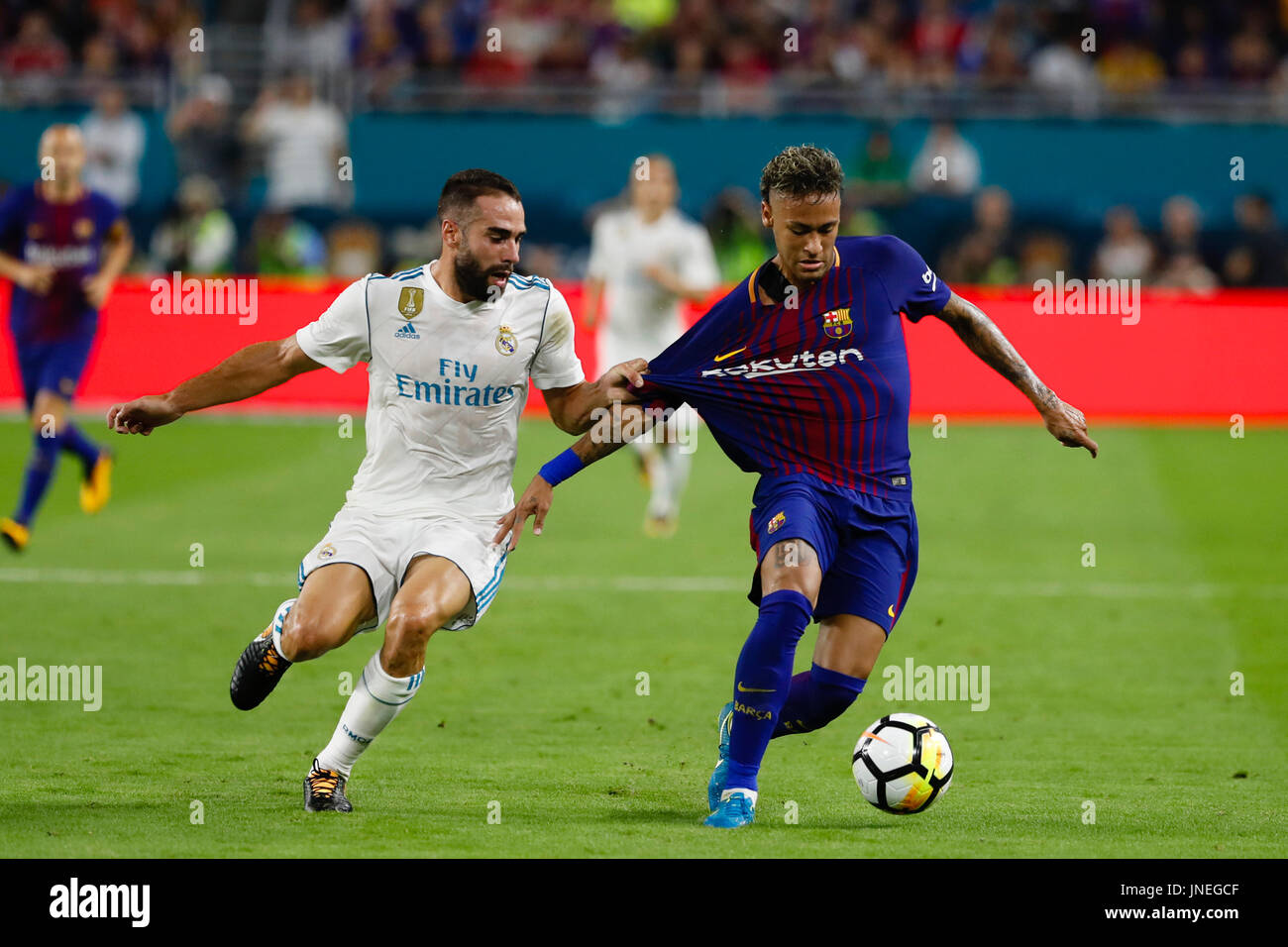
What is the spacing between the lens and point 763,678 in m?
5.88

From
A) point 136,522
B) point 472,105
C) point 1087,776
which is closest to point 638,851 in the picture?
point 1087,776

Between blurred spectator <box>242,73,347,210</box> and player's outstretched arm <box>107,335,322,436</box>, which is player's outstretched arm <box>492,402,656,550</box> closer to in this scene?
player's outstretched arm <box>107,335,322,436</box>

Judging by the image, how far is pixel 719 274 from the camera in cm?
2014

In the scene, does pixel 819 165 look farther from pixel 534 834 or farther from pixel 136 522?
pixel 136 522

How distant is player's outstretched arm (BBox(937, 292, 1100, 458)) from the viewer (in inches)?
247

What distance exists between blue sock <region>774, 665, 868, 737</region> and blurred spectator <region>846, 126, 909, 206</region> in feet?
51.2

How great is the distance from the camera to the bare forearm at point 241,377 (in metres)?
6.32

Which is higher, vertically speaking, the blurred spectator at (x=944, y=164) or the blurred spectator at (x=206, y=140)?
the blurred spectator at (x=206, y=140)

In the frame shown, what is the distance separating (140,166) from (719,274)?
8.28 meters

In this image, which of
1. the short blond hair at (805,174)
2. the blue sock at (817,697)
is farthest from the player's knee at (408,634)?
the short blond hair at (805,174)

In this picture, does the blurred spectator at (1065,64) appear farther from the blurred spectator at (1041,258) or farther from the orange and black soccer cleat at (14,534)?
the orange and black soccer cleat at (14,534)

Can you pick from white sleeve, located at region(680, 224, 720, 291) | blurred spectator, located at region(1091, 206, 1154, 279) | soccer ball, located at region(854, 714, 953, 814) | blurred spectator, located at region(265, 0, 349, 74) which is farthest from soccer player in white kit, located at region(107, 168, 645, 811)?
blurred spectator, located at region(265, 0, 349, 74)

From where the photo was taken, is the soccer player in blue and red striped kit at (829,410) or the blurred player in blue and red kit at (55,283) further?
the blurred player in blue and red kit at (55,283)

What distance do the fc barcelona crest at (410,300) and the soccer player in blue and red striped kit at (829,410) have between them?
74 centimetres
